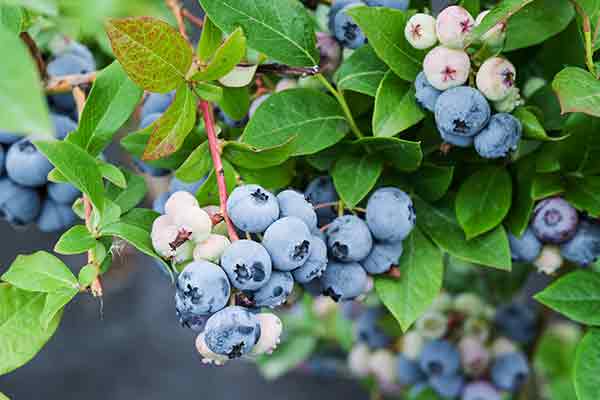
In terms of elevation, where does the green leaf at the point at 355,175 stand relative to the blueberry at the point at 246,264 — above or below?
above

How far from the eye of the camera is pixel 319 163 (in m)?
0.74

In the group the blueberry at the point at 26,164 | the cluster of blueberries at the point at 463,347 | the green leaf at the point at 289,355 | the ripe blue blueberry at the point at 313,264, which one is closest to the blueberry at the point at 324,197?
the ripe blue blueberry at the point at 313,264

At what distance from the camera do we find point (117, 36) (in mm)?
568

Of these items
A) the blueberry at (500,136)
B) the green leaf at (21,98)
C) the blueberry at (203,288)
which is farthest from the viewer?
the blueberry at (500,136)

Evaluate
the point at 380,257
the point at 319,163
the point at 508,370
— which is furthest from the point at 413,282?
the point at 508,370

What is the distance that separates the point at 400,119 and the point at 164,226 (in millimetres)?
231

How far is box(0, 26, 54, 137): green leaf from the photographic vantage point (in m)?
0.35

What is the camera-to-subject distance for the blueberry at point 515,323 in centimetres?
133

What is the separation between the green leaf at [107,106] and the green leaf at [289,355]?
1.03 m

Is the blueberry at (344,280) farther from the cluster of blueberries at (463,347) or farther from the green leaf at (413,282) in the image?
the cluster of blueberries at (463,347)

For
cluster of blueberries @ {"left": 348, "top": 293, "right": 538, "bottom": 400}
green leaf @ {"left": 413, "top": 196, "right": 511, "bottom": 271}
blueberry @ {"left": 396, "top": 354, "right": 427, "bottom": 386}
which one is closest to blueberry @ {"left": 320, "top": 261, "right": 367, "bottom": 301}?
green leaf @ {"left": 413, "top": 196, "right": 511, "bottom": 271}

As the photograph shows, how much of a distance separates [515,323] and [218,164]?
859 mm

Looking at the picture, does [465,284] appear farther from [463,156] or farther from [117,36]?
[117,36]

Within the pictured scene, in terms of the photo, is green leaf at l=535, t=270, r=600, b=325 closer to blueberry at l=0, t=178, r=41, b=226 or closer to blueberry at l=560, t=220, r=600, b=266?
blueberry at l=560, t=220, r=600, b=266
